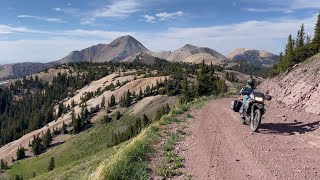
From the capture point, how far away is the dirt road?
38.1 ft

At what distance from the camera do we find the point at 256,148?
14.8 metres

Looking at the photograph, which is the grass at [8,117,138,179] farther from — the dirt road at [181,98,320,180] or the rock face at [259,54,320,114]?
the dirt road at [181,98,320,180]

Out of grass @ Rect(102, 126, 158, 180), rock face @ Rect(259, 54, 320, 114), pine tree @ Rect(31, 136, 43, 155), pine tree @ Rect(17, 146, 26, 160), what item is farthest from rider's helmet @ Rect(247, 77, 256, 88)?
pine tree @ Rect(17, 146, 26, 160)

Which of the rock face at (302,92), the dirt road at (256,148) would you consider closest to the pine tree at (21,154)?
the rock face at (302,92)

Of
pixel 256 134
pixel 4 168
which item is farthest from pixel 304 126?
pixel 4 168

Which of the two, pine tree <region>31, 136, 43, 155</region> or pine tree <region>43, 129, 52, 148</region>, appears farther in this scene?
pine tree <region>43, 129, 52, 148</region>

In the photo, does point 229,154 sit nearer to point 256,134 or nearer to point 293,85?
point 256,134

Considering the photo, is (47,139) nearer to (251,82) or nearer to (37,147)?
(37,147)

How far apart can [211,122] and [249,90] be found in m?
3.01

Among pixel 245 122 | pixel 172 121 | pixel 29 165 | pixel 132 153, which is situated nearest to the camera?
pixel 132 153

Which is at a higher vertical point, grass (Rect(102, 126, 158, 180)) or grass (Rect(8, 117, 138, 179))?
grass (Rect(102, 126, 158, 180))

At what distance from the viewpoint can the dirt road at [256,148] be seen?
11.6 m

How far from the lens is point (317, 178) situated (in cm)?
1080

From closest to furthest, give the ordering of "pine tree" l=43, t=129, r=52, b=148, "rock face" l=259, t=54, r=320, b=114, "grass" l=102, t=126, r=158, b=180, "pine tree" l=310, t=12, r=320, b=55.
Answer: "grass" l=102, t=126, r=158, b=180
"rock face" l=259, t=54, r=320, b=114
"pine tree" l=310, t=12, r=320, b=55
"pine tree" l=43, t=129, r=52, b=148
